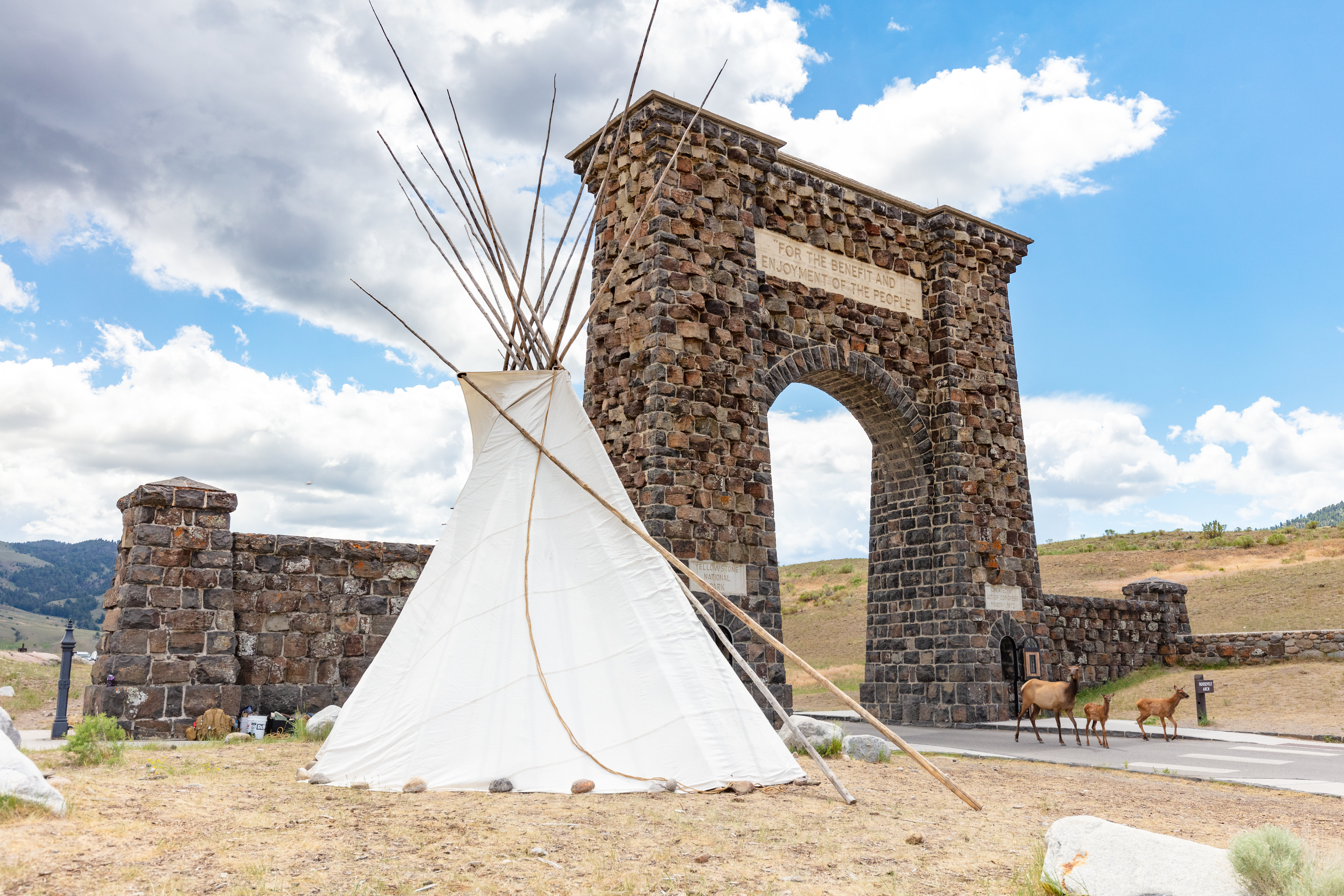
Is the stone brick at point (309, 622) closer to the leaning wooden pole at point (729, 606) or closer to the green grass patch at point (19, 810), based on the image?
the leaning wooden pole at point (729, 606)

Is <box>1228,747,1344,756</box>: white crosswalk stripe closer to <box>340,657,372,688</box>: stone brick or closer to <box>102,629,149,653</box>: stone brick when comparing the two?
<box>340,657,372,688</box>: stone brick

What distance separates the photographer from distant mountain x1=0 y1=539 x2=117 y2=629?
119250mm

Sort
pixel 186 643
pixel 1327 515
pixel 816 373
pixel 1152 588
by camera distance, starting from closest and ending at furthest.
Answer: pixel 186 643 → pixel 816 373 → pixel 1152 588 → pixel 1327 515

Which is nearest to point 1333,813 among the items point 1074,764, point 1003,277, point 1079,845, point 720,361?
point 1074,764

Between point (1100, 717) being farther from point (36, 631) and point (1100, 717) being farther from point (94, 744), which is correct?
point (36, 631)

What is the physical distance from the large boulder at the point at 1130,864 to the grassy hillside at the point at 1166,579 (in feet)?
45.9

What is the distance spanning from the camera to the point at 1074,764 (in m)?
8.83

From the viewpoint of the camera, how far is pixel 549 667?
20.0 ft

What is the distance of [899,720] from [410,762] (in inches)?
410

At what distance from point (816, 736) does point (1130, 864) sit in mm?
4840

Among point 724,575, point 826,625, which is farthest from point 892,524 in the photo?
point 826,625

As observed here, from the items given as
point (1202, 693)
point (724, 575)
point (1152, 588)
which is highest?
point (724, 575)

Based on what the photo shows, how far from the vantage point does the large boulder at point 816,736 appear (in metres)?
7.85

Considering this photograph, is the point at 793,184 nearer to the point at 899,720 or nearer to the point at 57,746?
the point at 899,720
